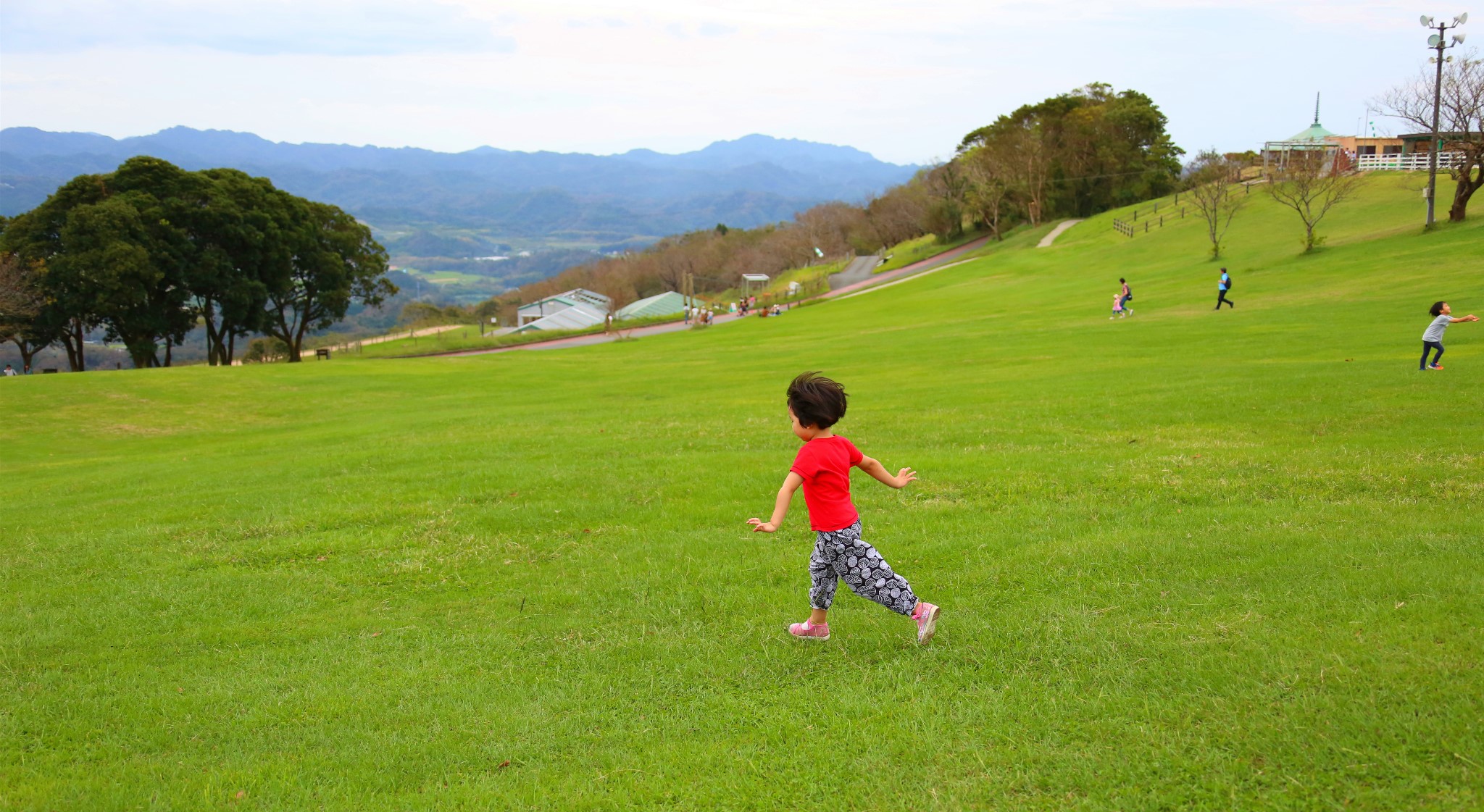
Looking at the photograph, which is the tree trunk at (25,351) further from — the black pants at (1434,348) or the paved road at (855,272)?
the paved road at (855,272)

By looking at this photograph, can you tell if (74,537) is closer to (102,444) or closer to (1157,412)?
(102,444)

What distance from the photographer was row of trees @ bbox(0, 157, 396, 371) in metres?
41.4

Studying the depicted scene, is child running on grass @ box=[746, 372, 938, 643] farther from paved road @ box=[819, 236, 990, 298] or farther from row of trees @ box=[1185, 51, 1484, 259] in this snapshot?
paved road @ box=[819, 236, 990, 298]

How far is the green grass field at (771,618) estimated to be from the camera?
452cm

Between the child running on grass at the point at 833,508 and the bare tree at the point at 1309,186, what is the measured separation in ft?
141

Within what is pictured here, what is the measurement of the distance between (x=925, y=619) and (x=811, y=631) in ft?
2.68

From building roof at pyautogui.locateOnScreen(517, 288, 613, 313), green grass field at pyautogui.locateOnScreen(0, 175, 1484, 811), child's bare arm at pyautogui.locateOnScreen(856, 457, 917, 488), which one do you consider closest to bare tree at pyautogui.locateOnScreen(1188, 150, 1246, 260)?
green grass field at pyautogui.locateOnScreen(0, 175, 1484, 811)

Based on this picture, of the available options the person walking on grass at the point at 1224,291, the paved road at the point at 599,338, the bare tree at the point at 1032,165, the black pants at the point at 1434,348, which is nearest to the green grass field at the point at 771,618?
the black pants at the point at 1434,348

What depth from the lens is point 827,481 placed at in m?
5.94

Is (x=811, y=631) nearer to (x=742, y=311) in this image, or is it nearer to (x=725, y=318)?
(x=742, y=311)

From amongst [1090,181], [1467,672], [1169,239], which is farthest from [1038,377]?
[1090,181]

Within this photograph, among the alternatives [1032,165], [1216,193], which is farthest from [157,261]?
[1032,165]

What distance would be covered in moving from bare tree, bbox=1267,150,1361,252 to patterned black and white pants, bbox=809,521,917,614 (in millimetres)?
42922

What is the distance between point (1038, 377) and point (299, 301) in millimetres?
49337
